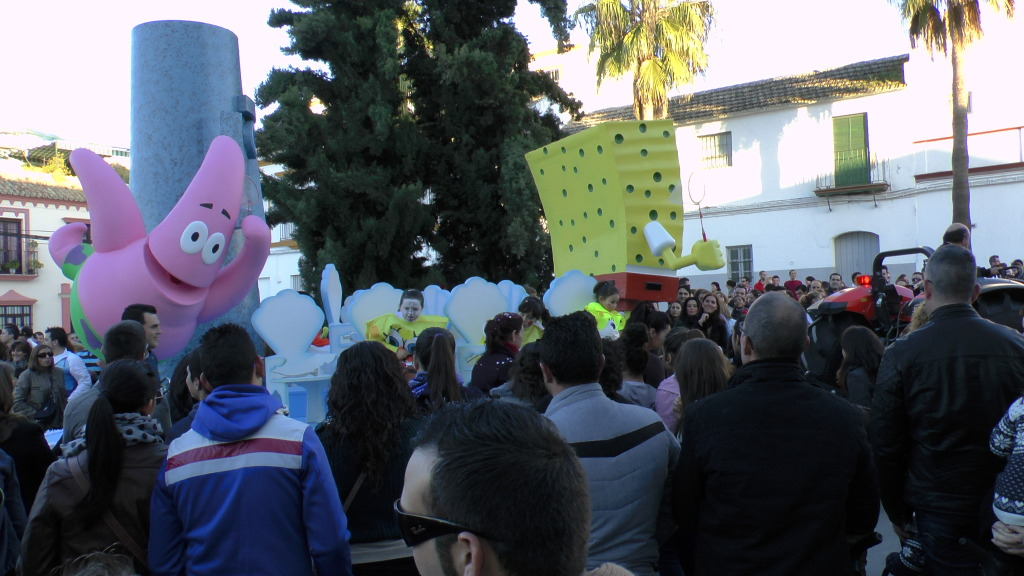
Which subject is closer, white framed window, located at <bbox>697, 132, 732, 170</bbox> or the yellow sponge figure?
the yellow sponge figure

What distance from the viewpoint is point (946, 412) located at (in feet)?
10.6

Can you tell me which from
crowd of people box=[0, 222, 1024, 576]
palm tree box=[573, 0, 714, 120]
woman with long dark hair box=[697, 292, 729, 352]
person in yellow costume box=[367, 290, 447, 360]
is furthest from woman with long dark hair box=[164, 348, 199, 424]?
palm tree box=[573, 0, 714, 120]

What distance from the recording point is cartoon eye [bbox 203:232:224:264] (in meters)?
7.07

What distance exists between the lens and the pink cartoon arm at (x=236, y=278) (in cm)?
771

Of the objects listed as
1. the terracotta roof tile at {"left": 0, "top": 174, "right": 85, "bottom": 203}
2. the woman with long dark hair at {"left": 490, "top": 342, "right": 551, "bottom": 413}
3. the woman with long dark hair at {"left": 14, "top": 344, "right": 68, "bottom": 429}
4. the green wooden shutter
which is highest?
the terracotta roof tile at {"left": 0, "top": 174, "right": 85, "bottom": 203}

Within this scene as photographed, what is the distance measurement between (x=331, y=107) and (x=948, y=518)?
529 inches

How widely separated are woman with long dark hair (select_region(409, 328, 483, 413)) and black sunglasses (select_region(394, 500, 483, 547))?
2.54 m

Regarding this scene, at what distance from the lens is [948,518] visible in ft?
10.6

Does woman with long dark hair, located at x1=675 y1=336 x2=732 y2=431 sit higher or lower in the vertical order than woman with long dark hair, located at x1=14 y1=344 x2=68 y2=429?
higher

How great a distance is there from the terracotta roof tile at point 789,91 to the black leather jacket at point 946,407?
19.4 metres

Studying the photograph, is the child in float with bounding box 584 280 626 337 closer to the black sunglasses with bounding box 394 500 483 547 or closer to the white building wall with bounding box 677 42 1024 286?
the black sunglasses with bounding box 394 500 483 547

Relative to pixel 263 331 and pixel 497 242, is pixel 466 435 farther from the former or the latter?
pixel 497 242

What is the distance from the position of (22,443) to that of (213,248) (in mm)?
3572

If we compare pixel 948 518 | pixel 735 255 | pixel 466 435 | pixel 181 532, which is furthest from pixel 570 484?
pixel 735 255
